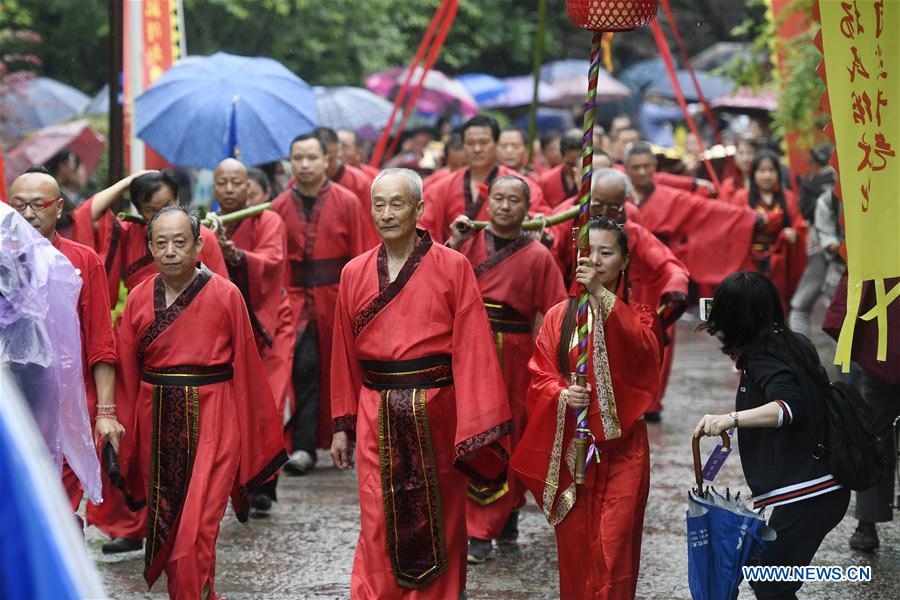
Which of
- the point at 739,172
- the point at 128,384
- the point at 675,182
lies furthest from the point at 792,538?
the point at 739,172

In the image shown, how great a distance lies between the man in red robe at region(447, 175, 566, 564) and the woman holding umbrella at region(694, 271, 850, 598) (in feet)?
6.00

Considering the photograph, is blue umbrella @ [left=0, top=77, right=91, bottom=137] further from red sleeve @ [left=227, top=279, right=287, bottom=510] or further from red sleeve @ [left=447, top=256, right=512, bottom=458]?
red sleeve @ [left=447, top=256, right=512, bottom=458]

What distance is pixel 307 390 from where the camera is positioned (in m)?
8.39

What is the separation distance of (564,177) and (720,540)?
17.7 feet

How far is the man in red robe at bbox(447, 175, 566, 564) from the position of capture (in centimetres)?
664

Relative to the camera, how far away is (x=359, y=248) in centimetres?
840

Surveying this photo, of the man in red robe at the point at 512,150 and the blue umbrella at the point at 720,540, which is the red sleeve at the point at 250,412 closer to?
the blue umbrella at the point at 720,540

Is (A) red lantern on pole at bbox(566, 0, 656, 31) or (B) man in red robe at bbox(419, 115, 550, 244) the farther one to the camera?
(B) man in red robe at bbox(419, 115, 550, 244)

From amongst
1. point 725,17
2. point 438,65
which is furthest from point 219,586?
point 725,17

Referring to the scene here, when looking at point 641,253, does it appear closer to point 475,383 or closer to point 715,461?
point 475,383

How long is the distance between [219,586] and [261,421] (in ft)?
2.67

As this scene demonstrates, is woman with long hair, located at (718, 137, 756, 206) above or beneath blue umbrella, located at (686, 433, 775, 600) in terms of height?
above

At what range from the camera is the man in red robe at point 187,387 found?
5590 millimetres

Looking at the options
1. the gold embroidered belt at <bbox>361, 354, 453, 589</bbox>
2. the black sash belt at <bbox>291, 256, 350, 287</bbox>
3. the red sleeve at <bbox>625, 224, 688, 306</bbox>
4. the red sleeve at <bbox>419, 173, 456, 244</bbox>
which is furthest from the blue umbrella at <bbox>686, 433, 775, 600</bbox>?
the black sash belt at <bbox>291, 256, 350, 287</bbox>
